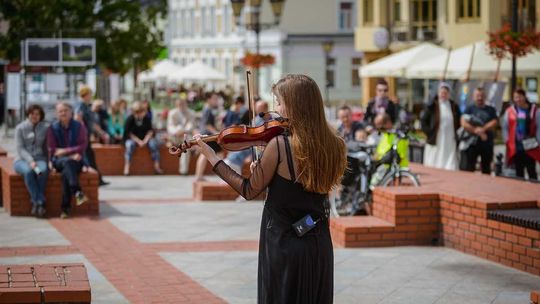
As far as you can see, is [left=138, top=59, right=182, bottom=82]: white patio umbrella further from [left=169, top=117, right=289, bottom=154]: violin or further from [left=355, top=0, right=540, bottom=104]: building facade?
[left=169, top=117, right=289, bottom=154]: violin

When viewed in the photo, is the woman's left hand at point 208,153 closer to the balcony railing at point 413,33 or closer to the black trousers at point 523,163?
the black trousers at point 523,163

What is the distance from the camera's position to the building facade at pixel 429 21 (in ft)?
150

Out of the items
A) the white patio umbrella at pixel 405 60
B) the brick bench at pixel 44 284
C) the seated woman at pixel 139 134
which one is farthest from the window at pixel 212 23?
the brick bench at pixel 44 284

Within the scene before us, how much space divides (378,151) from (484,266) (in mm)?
4131

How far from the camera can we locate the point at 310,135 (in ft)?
21.2

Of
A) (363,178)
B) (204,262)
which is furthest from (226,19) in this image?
(204,262)

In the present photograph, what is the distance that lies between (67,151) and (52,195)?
1.78 feet

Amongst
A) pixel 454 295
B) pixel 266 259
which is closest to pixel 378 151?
Answer: pixel 454 295

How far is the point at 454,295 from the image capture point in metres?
9.88

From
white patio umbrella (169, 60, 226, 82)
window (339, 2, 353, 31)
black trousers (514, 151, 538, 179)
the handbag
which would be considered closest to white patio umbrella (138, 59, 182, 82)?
white patio umbrella (169, 60, 226, 82)

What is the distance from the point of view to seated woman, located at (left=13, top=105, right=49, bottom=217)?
49.1ft

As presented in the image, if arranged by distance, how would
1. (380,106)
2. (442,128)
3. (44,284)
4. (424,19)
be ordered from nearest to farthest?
(44,284) → (442,128) → (380,106) → (424,19)

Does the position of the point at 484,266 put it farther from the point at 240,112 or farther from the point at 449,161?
the point at 240,112

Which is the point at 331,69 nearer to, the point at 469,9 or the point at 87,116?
the point at 469,9
